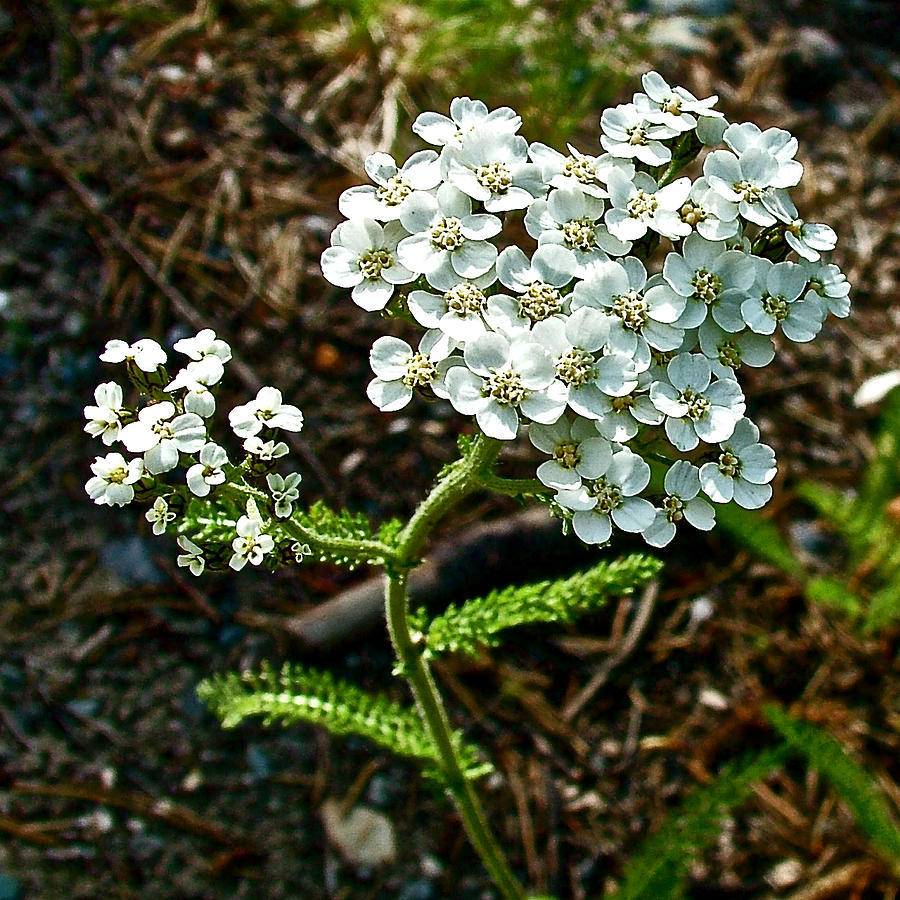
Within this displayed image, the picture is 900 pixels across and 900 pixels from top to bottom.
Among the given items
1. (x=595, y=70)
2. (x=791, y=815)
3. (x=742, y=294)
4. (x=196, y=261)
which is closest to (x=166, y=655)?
(x=196, y=261)

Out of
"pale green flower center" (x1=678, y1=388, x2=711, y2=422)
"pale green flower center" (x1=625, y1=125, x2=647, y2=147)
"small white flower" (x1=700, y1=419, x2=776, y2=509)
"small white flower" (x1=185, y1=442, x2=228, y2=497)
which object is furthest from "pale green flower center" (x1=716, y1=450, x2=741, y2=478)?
"small white flower" (x1=185, y1=442, x2=228, y2=497)

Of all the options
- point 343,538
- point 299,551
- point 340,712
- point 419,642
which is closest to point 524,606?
point 419,642

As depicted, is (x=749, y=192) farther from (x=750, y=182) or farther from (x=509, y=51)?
(x=509, y=51)

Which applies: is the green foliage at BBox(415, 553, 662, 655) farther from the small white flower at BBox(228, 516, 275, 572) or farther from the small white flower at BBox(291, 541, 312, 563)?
the small white flower at BBox(228, 516, 275, 572)

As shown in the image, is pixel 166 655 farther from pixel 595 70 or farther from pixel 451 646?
pixel 595 70

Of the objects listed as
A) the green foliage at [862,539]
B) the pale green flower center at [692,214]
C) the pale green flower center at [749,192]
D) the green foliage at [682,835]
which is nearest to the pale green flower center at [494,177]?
the pale green flower center at [692,214]

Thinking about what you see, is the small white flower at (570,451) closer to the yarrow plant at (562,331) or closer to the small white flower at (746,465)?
the yarrow plant at (562,331)
